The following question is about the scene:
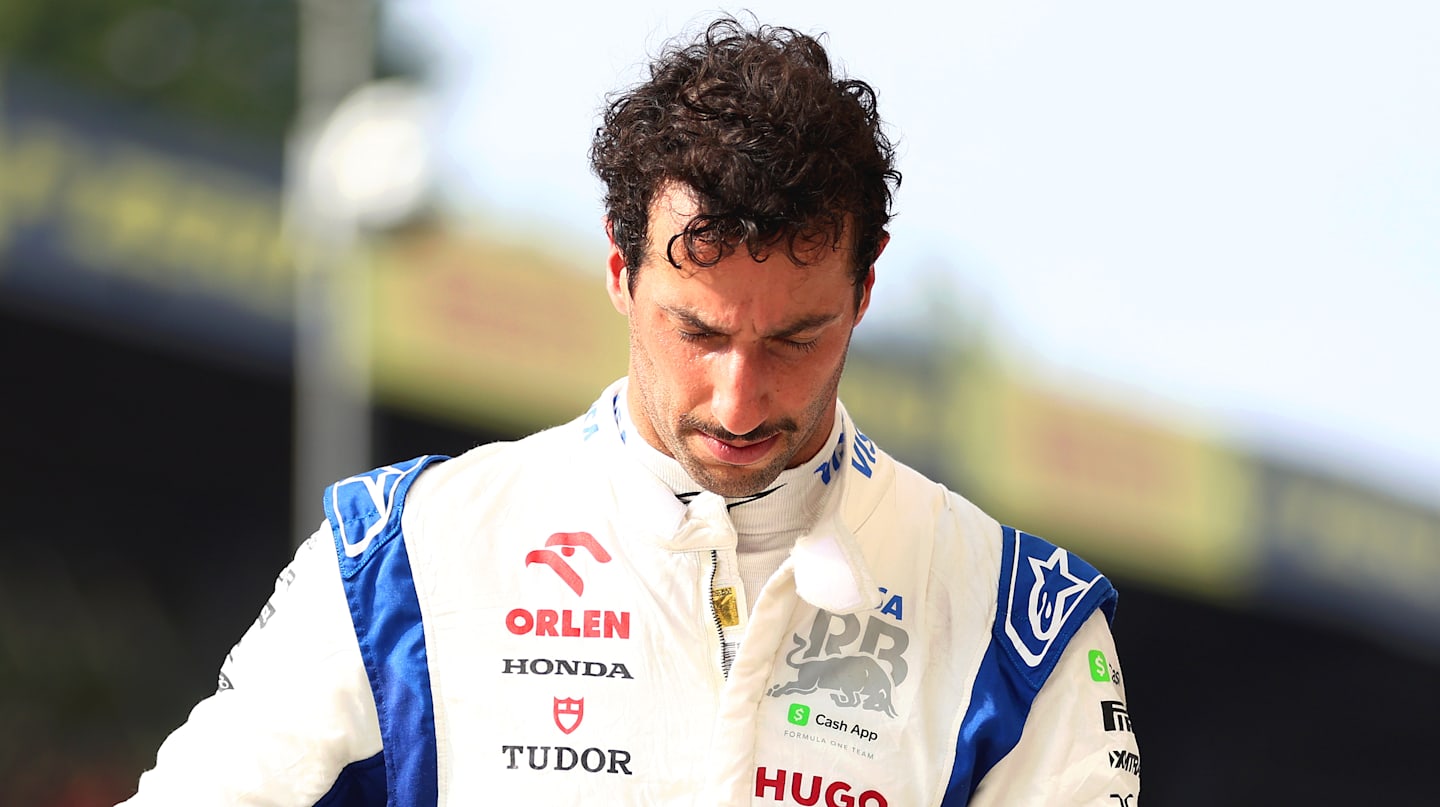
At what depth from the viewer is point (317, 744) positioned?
6.90ft

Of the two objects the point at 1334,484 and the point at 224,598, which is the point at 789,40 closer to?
the point at 1334,484

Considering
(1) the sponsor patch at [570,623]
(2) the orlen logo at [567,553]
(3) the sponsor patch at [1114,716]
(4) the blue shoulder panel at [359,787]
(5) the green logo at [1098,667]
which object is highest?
(2) the orlen logo at [567,553]

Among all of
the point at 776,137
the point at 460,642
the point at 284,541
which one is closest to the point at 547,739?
the point at 460,642

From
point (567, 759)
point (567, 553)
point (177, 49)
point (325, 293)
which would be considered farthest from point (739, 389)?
point (177, 49)

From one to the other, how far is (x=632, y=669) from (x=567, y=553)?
0.18 metres

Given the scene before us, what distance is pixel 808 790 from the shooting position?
2158 millimetres

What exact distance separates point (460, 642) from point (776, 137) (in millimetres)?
737

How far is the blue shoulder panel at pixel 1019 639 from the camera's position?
2162 millimetres

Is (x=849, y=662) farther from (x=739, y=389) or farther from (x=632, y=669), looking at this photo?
(x=739, y=389)

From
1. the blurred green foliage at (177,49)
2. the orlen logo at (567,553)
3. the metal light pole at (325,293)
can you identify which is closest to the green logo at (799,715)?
the orlen logo at (567,553)

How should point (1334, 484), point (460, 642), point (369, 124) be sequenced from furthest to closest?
point (1334, 484) < point (369, 124) < point (460, 642)

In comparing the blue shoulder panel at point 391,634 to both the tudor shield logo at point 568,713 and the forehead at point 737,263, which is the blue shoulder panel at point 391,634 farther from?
the forehead at point 737,263

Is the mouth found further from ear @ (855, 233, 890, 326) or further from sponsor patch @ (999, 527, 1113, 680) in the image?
sponsor patch @ (999, 527, 1113, 680)

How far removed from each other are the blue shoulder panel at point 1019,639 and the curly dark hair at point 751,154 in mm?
453
